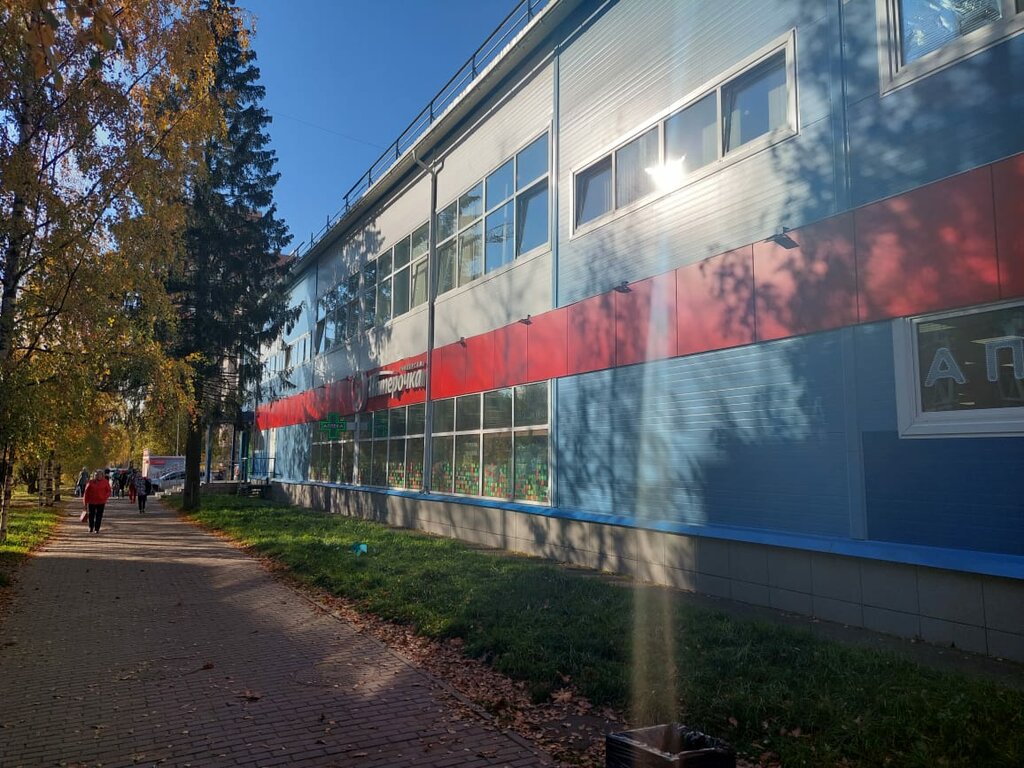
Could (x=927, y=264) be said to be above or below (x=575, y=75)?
below

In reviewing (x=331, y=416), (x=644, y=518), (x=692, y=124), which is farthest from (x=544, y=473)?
(x=331, y=416)

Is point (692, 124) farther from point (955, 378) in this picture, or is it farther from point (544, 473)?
point (544, 473)

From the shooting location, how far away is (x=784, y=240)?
8508 mm

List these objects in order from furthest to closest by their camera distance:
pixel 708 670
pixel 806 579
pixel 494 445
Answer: pixel 494 445
pixel 806 579
pixel 708 670

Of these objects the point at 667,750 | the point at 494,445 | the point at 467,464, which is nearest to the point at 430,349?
the point at 467,464

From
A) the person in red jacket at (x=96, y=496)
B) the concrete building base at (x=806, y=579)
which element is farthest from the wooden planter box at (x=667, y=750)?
the person in red jacket at (x=96, y=496)

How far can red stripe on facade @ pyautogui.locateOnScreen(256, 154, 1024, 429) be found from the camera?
21.4 feet

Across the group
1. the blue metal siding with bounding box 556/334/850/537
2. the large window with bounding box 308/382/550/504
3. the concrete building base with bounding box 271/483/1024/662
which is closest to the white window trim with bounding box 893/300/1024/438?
the blue metal siding with bounding box 556/334/850/537

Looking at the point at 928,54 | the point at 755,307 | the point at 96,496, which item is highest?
the point at 928,54

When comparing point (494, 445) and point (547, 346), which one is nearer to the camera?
point (547, 346)

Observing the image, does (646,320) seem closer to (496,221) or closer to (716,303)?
(716,303)

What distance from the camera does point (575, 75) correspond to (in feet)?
43.2

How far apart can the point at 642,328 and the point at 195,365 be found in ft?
55.7

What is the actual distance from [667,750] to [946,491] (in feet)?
15.4
